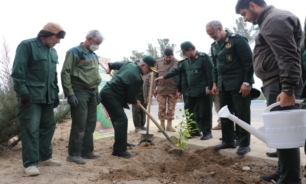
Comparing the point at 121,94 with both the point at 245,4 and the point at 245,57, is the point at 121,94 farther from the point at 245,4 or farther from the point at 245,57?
the point at 245,4

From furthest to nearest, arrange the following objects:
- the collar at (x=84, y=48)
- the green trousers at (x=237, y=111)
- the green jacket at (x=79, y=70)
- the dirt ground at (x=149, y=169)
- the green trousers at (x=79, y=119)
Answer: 1. the collar at (x=84, y=48)
2. the green trousers at (x=79, y=119)
3. the green jacket at (x=79, y=70)
4. the green trousers at (x=237, y=111)
5. the dirt ground at (x=149, y=169)

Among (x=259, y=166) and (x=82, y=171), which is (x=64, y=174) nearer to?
(x=82, y=171)

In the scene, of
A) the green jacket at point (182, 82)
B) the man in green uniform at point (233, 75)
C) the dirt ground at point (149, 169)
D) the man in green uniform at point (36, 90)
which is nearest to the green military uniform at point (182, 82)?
the green jacket at point (182, 82)

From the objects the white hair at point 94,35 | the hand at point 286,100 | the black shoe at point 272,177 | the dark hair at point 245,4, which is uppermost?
the dark hair at point 245,4

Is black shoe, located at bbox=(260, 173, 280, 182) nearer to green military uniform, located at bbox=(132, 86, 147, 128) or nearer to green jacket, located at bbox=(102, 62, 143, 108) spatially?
green jacket, located at bbox=(102, 62, 143, 108)

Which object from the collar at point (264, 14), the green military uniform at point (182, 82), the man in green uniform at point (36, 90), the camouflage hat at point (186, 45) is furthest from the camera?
the green military uniform at point (182, 82)

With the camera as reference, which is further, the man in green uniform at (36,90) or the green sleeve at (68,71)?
the green sleeve at (68,71)

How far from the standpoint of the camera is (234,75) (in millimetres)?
4379

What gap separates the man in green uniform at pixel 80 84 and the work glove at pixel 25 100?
0.70m

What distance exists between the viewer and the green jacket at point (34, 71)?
12.1 ft

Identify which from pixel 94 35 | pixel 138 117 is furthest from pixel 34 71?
pixel 138 117

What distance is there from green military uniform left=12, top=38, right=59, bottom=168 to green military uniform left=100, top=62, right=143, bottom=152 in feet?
3.38

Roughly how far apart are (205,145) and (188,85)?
1.25 meters

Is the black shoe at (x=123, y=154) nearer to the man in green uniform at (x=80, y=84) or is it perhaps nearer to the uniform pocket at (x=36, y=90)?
the man in green uniform at (x=80, y=84)
